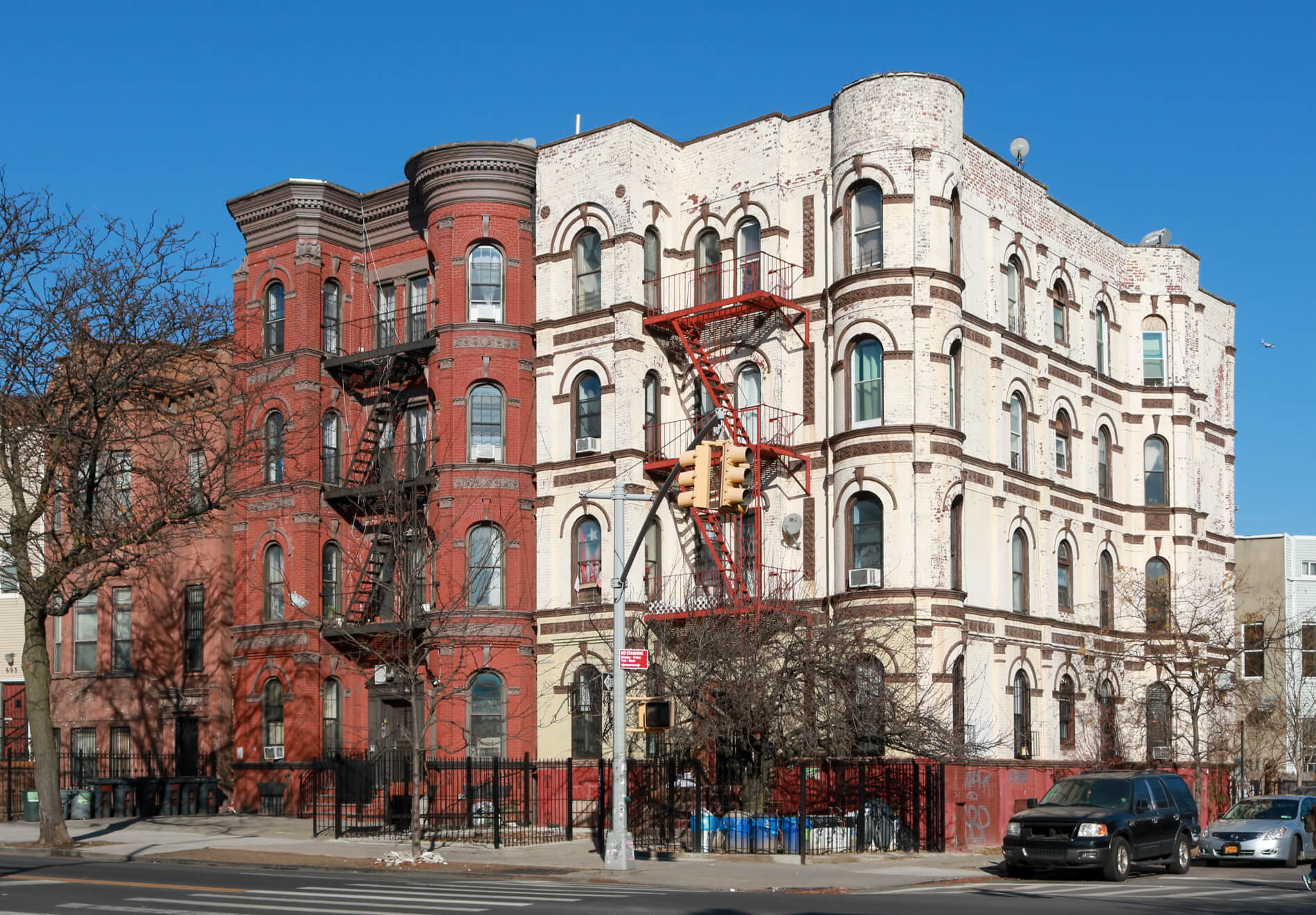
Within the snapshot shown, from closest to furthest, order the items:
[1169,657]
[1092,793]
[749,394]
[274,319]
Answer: [1092,793]
[749,394]
[1169,657]
[274,319]

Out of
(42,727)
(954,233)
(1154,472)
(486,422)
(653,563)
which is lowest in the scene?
(42,727)

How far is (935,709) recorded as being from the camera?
33.9 metres

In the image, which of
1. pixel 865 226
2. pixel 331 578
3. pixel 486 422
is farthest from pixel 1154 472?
pixel 331 578

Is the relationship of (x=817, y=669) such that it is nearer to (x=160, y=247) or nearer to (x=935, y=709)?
(x=935, y=709)

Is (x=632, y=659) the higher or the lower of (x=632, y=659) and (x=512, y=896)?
the higher

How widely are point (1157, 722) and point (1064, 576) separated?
5705 mm

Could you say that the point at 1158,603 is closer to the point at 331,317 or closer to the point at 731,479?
the point at 331,317

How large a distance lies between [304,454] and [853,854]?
20.6m

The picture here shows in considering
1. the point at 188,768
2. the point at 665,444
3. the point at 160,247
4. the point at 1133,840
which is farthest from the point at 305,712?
the point at 1133,840

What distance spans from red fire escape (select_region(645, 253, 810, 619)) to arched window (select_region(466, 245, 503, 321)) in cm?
415

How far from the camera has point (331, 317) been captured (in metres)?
44.1

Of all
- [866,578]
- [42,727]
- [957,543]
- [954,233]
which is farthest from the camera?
[954,233]

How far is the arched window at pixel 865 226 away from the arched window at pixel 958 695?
9.70 m

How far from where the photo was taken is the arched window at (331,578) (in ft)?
140
